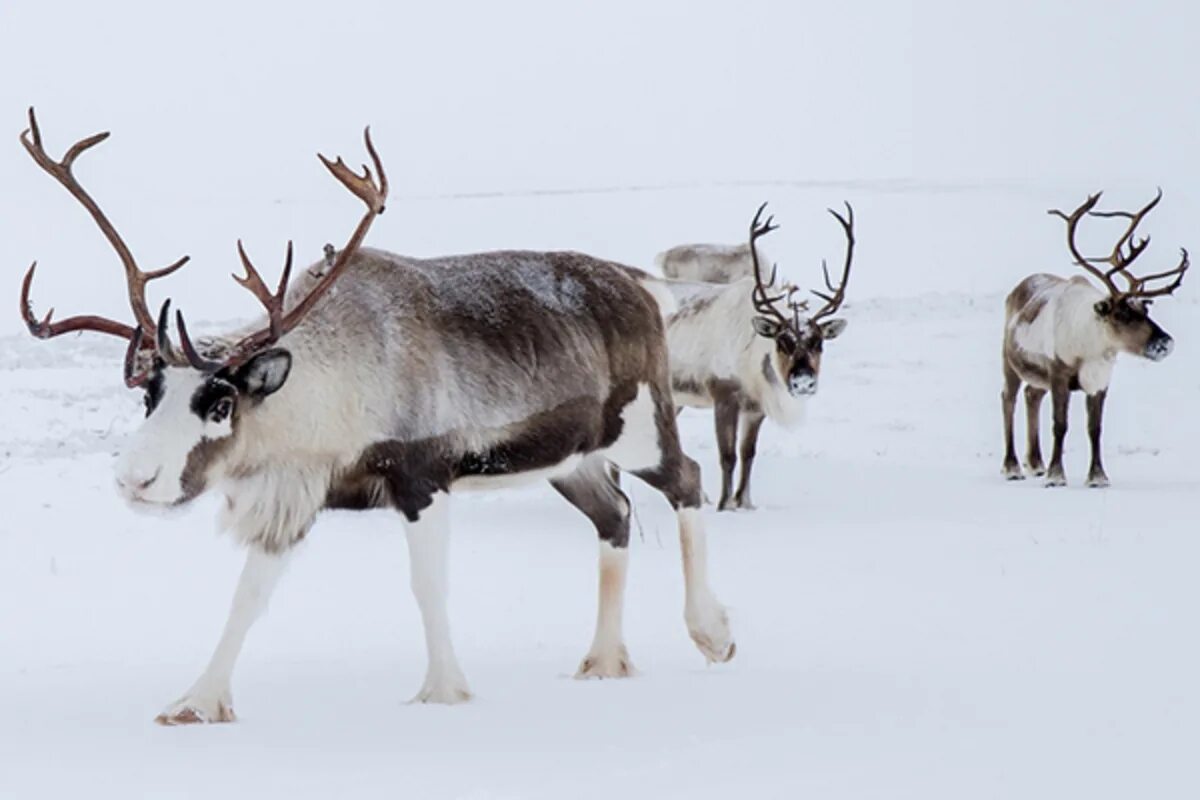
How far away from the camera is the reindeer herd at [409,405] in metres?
5.77

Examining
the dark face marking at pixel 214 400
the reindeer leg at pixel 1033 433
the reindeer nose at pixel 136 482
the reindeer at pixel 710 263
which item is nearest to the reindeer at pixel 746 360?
the reindeer leg at pixel 1033 433


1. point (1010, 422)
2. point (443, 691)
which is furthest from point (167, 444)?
point (1010, 422)

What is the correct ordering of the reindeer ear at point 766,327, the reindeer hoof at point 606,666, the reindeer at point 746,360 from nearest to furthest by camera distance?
the reindeer hoof at point 606,666 < the reindeer at point 746,360 < the reindeer ear at point 766,327

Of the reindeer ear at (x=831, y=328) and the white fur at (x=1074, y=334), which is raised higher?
the reindeer ear at (x=831, y=328)

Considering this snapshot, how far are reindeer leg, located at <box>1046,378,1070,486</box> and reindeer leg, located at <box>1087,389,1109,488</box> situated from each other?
0.18 m

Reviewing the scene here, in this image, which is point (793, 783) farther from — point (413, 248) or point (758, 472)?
point (413, 248)

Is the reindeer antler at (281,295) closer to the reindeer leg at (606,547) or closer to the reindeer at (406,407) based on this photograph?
the reindeer at (406,407)

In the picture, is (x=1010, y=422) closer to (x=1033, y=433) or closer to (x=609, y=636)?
(x=1033, y=433)

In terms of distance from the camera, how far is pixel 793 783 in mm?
4906

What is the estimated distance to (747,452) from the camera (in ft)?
41.3

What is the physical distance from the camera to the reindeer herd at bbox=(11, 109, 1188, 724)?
5766 millimetres

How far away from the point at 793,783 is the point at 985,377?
1569 cm

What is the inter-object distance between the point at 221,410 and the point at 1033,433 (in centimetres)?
992

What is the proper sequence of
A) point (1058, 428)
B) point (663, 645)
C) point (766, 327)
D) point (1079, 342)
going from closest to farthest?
point (663, 645)
point (766, 327)
point (1058, 428)
point (1079, 342)
